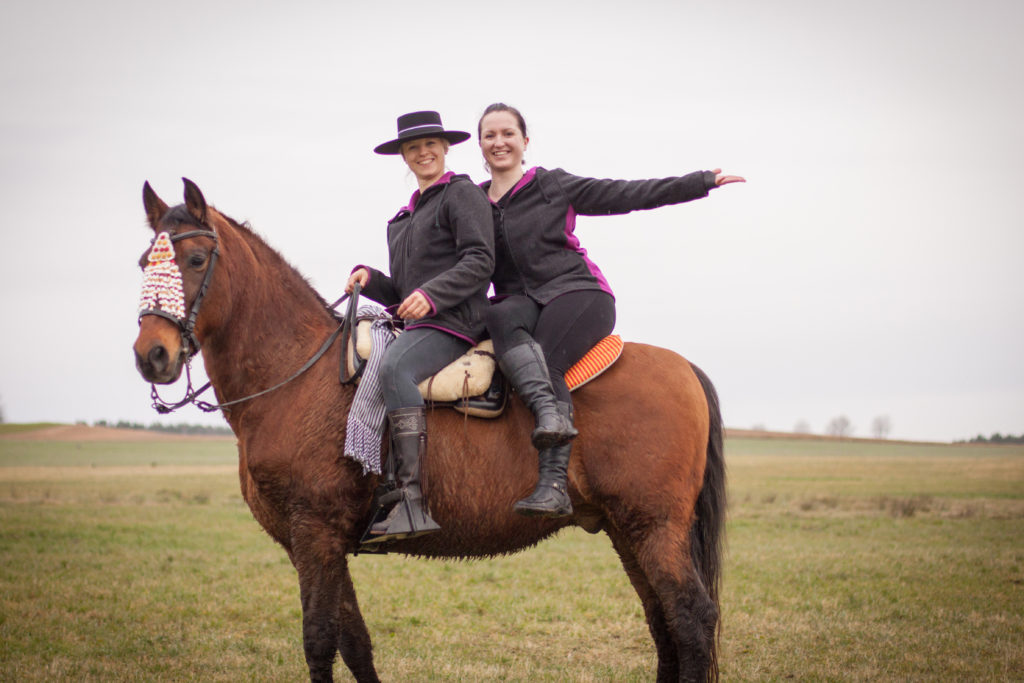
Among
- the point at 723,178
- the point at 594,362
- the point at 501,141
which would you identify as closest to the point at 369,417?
the point at 594,362

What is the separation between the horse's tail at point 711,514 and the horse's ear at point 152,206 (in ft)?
13.0

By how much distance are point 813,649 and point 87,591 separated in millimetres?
9586

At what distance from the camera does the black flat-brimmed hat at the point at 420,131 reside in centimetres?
514

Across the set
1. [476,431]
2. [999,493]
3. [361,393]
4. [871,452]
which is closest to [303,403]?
[361,393]

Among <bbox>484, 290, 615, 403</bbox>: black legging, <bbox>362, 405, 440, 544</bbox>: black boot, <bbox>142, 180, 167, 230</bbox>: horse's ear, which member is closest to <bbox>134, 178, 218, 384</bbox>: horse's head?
<bbox>142, 180, 167, 230</bbox>: horse's ear

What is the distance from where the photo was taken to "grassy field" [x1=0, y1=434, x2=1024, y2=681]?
7309 mm

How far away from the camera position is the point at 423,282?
5074 millimetres

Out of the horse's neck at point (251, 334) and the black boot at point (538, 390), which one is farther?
the horse's neck at point (251, 334)

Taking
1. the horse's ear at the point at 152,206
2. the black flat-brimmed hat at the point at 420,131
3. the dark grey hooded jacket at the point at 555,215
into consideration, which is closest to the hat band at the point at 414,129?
the black flat-brimmed hat at the point at 420,131

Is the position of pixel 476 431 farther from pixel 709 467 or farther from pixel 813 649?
pixel 813 649

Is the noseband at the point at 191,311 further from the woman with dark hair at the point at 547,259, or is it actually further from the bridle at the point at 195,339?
the woman with dark hair at the point at 547,259

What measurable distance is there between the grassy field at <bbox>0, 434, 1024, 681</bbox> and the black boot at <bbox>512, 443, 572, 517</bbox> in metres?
3.10

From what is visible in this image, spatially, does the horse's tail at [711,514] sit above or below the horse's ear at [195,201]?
below

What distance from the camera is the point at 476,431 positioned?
493 cm
